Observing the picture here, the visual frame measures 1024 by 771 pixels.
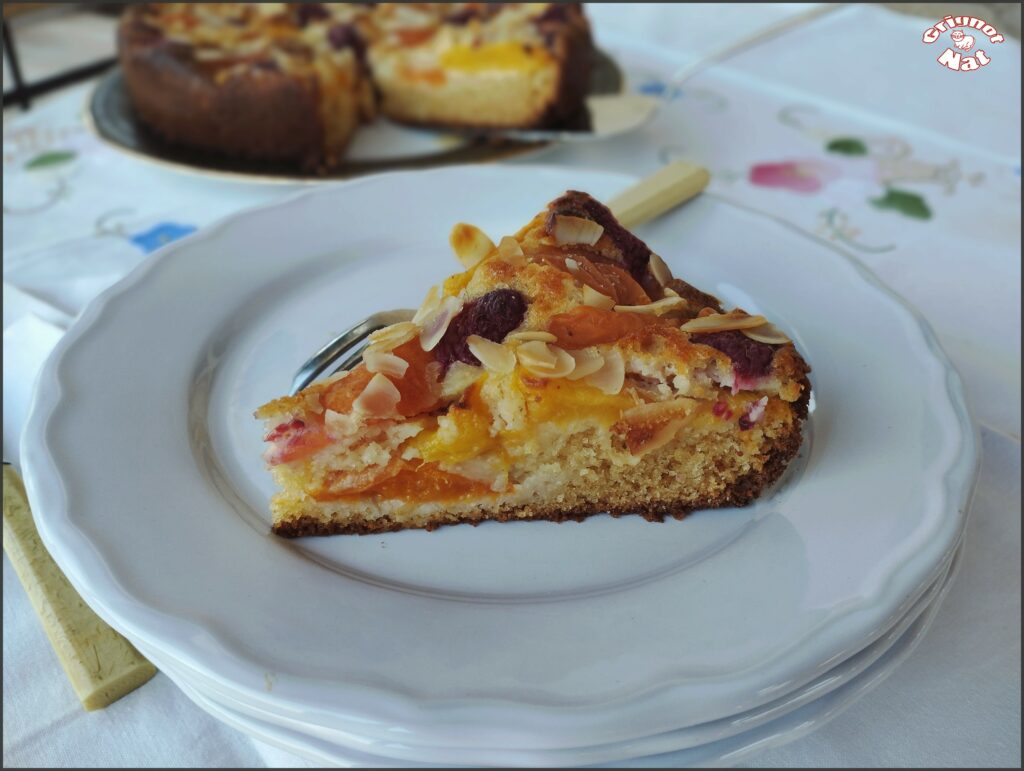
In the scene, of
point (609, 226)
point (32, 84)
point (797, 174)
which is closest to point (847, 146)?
point (797, 174)

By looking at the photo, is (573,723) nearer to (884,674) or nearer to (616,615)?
(616,615)

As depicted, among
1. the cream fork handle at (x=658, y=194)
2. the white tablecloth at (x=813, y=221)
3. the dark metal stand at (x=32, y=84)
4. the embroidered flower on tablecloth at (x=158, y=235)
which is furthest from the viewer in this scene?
the dark metal stand at (x=32, y=84)

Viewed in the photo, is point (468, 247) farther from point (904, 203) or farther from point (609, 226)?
point (904, 203)

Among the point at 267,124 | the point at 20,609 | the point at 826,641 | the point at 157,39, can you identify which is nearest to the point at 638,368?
the point at 826,641

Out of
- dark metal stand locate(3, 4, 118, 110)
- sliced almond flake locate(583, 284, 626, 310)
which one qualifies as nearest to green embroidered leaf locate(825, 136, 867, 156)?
sliced almond flake locate(583, 284, 626, 310)

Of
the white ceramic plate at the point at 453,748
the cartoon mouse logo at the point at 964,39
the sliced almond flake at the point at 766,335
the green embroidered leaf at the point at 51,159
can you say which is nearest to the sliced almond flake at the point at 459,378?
the sliced almond flake at the point at 766,335

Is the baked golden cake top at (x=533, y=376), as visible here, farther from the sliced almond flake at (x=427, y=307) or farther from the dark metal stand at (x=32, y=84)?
the dark metal stand at (x=32, y=84)
